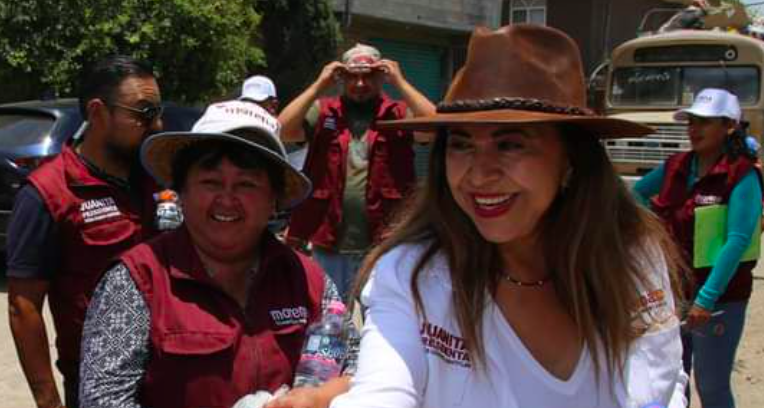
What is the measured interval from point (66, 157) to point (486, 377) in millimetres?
1827

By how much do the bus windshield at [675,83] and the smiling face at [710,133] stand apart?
822 centimetres

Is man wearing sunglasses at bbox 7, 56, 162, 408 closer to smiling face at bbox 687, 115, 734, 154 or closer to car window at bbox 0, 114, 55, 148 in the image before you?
smiling face at bbox 687, 115, 734, 154

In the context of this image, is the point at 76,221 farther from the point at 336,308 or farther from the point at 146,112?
the point at 336,308

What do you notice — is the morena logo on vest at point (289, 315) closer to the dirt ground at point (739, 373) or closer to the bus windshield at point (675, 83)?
the dirt ground at point (739, 373)

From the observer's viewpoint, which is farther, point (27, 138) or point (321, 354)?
point (27, 138)

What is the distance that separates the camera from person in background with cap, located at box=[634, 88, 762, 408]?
13.2 ft

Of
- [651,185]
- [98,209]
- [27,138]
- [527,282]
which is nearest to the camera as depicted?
[527,282]

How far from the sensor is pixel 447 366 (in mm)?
1667

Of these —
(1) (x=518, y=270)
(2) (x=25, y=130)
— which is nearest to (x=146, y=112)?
(1) (x=518, y=270)

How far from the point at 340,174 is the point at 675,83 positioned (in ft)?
28.5

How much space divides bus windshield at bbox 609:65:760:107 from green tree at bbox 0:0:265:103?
5.57 m

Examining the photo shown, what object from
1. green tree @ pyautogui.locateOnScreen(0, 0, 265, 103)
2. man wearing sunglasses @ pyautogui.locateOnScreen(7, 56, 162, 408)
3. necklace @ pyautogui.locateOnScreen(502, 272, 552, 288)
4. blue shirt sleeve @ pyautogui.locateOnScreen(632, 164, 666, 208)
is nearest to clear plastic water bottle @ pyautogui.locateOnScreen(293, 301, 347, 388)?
necklace @ pyautogui.locateOnScreen(502, 272, 552, 288)

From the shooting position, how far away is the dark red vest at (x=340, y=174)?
476cm

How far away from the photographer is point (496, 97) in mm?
1741
